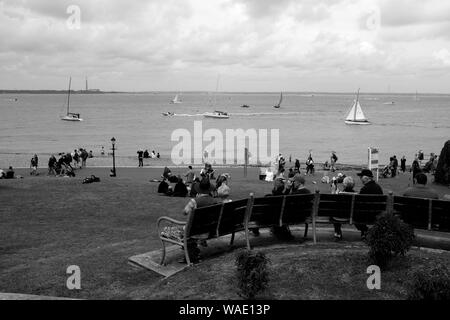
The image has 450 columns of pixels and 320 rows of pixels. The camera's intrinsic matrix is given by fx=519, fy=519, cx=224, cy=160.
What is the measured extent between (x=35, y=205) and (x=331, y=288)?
883 centimetres

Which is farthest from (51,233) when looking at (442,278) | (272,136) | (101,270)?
(272,136)

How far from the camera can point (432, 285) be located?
184 inches

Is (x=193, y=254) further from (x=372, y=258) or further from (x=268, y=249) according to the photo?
(x=372, y=258)

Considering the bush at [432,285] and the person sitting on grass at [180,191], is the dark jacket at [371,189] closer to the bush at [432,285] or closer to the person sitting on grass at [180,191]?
the bush at [432,285]

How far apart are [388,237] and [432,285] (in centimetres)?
162

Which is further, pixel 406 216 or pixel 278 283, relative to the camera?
pixel 406 216

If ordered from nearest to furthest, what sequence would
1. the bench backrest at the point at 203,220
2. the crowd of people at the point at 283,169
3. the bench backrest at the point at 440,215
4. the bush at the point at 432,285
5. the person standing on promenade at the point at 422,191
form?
the bush at the point at 432,285 < the bench backrest at the point at 203,220 < the bench backrest at the point at 440,215 < the person standing on promenade at the point at 422,191 < the crowd of people at the point at 283,169

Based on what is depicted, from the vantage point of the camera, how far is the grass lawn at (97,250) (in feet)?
20.5

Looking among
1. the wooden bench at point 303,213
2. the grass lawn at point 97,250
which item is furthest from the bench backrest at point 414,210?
the grass lawn at point 97,250

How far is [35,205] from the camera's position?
41.3 ft

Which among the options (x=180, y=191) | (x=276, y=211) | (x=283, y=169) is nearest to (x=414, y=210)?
(x=276, y=211)

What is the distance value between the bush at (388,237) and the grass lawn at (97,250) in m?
0.33

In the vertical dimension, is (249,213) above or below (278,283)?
above
